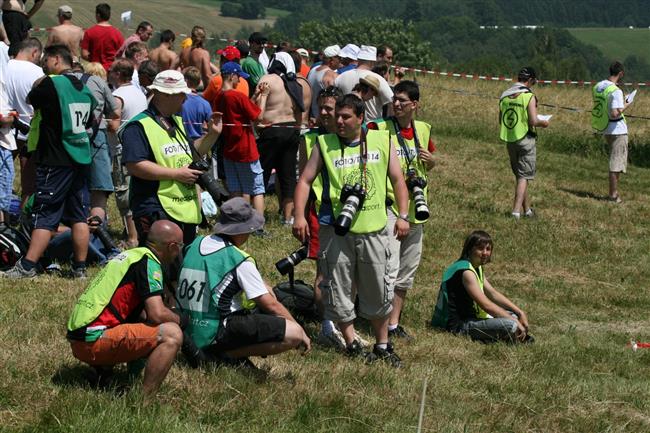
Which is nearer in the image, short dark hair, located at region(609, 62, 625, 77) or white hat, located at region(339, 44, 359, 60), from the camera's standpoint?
white hat, located at region(339, 44, 359, 60)

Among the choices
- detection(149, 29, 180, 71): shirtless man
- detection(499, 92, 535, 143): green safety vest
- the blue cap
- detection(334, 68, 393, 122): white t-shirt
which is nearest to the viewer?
detection(334, 68, 393, 122): white t-shirt

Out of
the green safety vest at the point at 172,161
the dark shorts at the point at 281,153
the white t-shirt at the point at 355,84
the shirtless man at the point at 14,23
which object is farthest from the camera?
the shirtless man at the point at 14,23

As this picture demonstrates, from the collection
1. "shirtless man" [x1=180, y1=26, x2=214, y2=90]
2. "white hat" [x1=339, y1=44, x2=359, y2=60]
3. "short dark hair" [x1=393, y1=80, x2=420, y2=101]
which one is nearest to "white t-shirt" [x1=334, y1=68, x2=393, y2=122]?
"white hat" [x1=339, y1=44, x2=359, y2=60]

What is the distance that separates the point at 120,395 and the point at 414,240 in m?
3.22

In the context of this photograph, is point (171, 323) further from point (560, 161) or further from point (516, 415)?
point (560, 161)

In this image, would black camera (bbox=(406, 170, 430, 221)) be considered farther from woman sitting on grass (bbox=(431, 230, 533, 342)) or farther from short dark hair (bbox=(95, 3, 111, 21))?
short dark hair (bbox=(95, 3, 111, 21))

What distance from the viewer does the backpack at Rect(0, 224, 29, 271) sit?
29.5 feet

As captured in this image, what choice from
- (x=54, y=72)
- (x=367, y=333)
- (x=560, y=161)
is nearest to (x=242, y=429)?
(x=367, y=333)

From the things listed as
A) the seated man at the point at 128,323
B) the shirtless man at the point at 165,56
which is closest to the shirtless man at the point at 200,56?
the shirtless man at the point at 165,56

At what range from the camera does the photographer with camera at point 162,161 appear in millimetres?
7410

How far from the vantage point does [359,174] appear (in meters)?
7.17

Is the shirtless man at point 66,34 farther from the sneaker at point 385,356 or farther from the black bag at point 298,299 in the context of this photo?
the sneaker at point 385,356

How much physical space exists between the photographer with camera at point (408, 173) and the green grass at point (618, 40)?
10140cm

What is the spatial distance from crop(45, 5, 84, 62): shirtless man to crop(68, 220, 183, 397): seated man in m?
7.87
